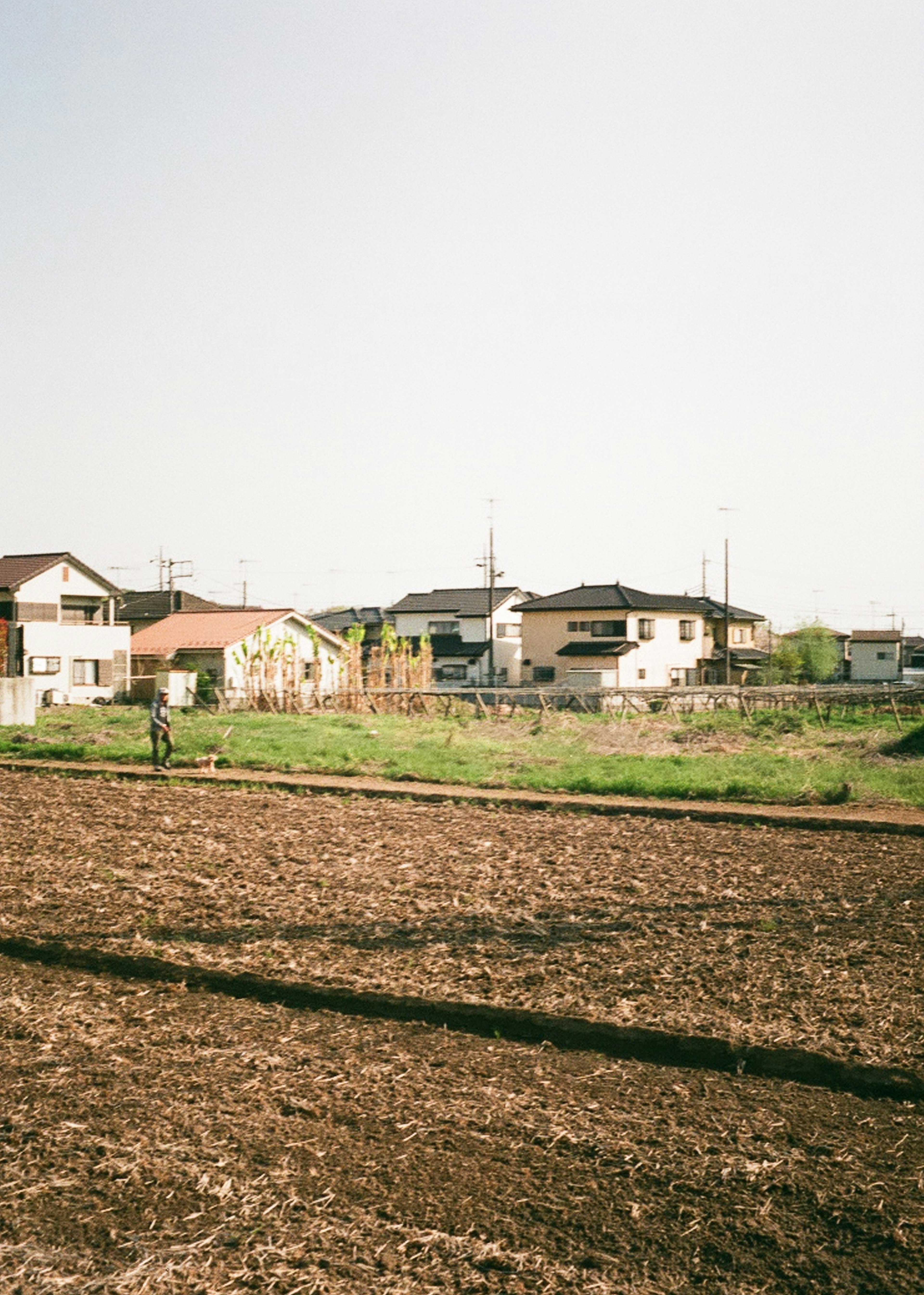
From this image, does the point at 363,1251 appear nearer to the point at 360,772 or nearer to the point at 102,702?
the point at 360,772

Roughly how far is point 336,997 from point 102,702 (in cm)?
3601

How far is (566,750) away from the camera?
21.4 m

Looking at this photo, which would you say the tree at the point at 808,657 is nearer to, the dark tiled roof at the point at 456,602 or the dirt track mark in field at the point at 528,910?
the dark tiled roof at the point at 456,602

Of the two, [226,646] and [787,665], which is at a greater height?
[226,646]

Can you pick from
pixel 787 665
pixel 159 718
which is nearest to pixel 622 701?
pixel 159 718

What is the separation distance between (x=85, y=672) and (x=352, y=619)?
29.0 m

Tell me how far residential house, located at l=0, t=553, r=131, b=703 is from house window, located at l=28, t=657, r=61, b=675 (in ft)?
0.07

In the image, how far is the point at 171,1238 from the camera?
417 centimetres

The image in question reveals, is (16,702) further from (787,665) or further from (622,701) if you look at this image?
(787,665)

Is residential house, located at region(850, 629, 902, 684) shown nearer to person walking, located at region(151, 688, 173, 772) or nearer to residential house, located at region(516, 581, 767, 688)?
residential house, located at region(516, 581, 767, 688)

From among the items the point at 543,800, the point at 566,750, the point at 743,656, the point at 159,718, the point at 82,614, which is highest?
the point at 82,614

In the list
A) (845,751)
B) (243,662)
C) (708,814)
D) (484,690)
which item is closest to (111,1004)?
(708,814)

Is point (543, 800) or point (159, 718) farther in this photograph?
point (159, 718)

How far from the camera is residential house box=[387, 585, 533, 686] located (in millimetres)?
55125
